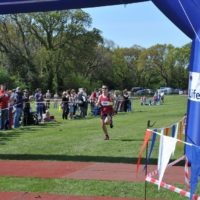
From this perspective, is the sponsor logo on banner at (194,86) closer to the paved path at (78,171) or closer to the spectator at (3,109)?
the paved path at (78,171)

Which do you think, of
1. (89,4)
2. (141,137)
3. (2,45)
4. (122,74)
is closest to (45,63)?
(2,45)

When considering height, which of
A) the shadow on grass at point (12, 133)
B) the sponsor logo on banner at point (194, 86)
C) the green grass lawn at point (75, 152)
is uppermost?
the sponsor logo on banner at point (194, 86)

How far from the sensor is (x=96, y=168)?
1062 cm

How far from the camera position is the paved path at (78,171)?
955cm

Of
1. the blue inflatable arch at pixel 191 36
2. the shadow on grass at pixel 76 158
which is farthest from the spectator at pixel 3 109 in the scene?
the blue inflatable arch at pixel 191 36

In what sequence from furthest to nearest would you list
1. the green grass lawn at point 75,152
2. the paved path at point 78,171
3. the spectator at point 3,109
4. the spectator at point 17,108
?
the spectator at point 17,108, the spectator at point 3,109, the paved path at point 78,171, the green grass lawn at point 75,152

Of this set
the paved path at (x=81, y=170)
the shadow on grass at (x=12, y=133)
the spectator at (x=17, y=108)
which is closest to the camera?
the paved path at (x=81, y=170)

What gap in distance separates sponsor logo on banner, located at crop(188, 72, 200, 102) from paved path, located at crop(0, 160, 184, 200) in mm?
1490

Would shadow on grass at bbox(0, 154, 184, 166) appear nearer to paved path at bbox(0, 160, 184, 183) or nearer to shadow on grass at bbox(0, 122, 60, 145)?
paved path at bbox(0, 160, 184, 183)

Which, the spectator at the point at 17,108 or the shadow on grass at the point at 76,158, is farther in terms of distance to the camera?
the spectator at the point at 17,108

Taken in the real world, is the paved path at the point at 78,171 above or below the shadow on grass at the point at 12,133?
above

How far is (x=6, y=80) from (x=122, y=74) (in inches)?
1849

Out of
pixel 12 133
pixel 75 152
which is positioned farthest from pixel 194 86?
pixel 12 133

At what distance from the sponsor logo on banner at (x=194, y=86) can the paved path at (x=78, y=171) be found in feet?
4.89
